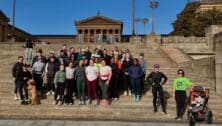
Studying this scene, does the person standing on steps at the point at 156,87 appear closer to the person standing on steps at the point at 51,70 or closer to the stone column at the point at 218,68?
the person standing on steps at the point at 51,70

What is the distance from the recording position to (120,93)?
61.3 ft

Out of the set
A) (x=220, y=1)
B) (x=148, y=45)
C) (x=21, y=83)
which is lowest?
(x=21, y=83)

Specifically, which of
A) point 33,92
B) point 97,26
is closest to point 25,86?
point 33,92

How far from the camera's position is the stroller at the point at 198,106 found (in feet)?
46.5

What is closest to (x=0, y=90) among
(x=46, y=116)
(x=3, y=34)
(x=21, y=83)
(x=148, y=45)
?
(x=21, y=83)

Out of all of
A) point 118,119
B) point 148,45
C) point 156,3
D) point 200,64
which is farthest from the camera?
point 156,3

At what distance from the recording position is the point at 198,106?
14.2 m

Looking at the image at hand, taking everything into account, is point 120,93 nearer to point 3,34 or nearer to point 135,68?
point 135,68

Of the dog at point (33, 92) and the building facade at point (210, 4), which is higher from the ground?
the building facade at point (210, 4)

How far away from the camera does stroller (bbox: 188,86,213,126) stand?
14188 mm

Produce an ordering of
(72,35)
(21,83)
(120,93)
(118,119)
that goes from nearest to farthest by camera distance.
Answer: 1. (118,119)
2. (21,83)
3. (120,93)
4. (72,35)

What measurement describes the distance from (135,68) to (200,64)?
17.8ft

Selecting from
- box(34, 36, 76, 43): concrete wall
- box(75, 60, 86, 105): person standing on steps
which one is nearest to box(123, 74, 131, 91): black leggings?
box(75, 60, 86, 105): person standing on steps

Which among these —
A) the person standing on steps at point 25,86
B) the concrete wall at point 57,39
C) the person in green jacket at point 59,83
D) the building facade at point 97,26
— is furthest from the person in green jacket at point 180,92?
the building facade at point 97,26
